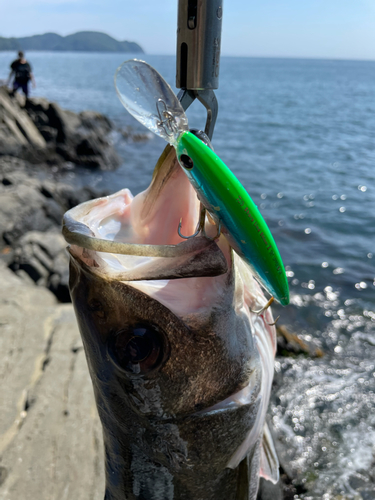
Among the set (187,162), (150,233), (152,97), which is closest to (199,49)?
(152,97)

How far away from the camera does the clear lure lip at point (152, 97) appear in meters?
1.34

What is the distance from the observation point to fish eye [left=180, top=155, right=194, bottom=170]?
126 centimetres

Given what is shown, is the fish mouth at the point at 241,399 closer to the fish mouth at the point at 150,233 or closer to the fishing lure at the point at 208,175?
the fishing lure at the point at 208,175

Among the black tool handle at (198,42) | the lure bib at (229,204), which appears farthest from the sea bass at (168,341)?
the black tool handle at (198,42)

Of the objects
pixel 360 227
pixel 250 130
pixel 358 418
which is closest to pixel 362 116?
pixel 250 130

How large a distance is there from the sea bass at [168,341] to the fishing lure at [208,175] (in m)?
0.14

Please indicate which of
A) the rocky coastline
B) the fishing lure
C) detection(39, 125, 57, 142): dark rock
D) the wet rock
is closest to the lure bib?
the fishing lure

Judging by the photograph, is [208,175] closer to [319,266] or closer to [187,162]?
[187,162]

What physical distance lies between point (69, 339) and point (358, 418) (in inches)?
161

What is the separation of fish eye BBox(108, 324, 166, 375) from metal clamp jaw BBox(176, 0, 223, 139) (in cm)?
70

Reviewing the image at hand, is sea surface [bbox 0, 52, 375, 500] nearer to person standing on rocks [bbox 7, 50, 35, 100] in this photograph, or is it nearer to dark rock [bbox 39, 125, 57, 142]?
dark rock [bbox 39, 125, 57, 142]

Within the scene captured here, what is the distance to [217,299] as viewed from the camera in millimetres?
1500

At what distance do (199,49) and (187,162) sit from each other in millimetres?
397

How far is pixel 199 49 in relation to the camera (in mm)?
1386
